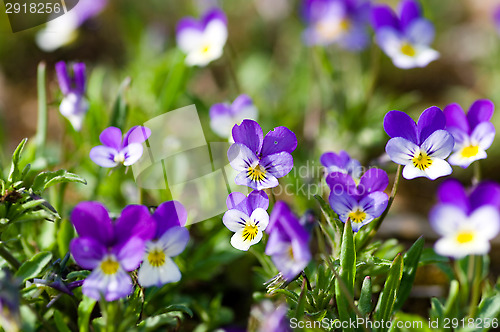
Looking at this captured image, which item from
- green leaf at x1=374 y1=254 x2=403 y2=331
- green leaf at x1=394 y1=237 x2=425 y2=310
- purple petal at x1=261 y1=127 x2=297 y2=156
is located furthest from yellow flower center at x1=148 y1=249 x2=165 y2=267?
green leaf at x1=394 y1=237 x2=425 y2=310

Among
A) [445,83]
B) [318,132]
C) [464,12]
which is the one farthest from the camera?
[464,12]

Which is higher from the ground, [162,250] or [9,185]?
[9,185]

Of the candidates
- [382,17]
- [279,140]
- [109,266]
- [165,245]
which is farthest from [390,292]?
[382,17]

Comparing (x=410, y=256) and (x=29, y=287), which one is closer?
(x=29, y=287)

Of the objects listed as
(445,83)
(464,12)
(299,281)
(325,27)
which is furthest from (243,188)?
(464,12)

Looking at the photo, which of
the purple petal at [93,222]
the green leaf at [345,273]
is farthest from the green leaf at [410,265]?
the purple petal at [93,222]

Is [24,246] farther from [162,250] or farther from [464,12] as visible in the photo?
[464,12]

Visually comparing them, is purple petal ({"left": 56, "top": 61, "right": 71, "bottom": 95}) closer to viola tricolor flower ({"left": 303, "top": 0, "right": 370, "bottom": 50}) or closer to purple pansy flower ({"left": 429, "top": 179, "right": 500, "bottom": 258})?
purple pansy flower ({"left": 429, "top": 179, "right": 500, "bottom": 258})
